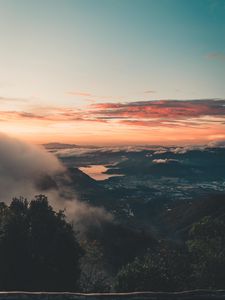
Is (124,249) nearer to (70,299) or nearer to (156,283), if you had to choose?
(156,283)

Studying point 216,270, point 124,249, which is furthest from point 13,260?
point 124,249

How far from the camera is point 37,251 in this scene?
5175cm

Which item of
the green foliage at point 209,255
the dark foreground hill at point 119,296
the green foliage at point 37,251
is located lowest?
the green foliage at point 209,255

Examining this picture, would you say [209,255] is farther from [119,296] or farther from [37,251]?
[119,296]

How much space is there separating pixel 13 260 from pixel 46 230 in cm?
594

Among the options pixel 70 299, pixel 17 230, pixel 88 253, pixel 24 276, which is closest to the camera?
pixel 70 299

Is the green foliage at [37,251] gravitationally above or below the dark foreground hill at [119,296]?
below

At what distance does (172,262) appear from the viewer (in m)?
62.3

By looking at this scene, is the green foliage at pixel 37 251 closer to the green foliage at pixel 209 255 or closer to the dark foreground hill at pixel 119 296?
the green foliage at pixel 209 255

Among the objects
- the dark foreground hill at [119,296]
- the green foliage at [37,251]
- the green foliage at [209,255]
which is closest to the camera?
the dark foreground hill at [119,296]

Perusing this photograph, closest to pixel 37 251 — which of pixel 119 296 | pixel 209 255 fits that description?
pixel 209 255

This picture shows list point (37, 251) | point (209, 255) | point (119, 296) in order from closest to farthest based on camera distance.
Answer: point (119, 296) < point (37, 251) < point (209, 255)

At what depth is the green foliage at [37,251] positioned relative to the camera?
4953 centimetres

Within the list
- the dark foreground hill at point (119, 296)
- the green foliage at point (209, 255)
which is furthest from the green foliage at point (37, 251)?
the dark foreground hill at point (119, 296)
